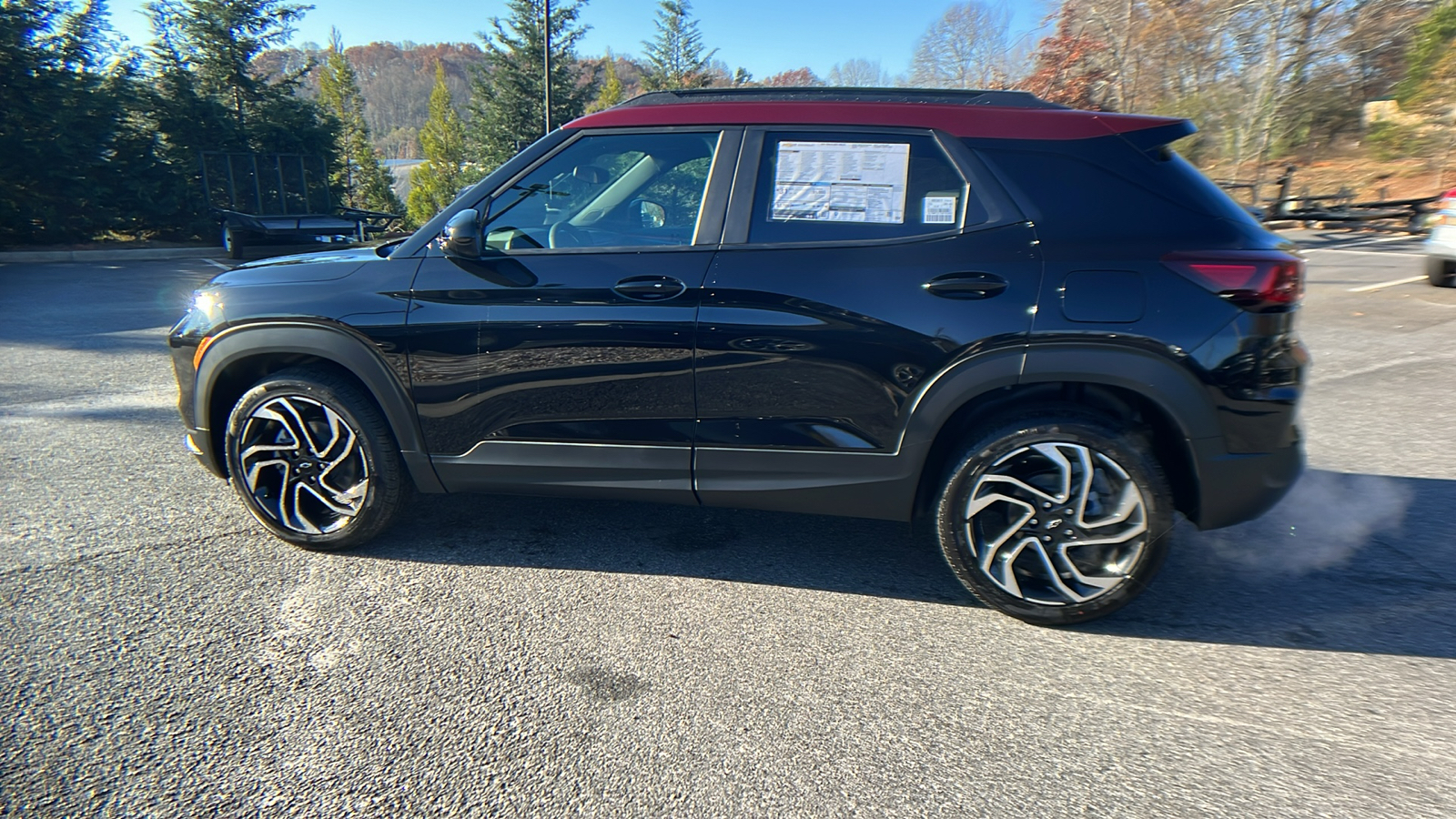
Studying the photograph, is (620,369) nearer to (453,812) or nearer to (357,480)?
(357,480)

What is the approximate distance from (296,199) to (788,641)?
23.4 m

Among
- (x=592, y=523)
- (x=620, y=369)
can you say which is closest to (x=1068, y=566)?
(x=620, y=369)

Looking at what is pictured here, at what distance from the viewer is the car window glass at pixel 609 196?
331 centimetres

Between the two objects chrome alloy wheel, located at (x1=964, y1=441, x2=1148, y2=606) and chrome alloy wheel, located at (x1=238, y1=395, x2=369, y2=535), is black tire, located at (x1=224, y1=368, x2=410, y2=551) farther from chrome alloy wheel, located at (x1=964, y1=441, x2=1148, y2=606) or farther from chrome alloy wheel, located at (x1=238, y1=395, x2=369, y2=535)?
chrome alloy wheel, located at (x1=964, y1=441, x2=1148, y2=606)

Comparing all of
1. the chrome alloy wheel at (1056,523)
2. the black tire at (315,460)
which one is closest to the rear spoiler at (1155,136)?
the chrome alloy wheel at (1056,523)

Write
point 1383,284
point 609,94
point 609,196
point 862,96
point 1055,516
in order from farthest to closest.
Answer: point 609,94 → point 1383,284 → point 609,196 → point 862,96 → point 1055,516

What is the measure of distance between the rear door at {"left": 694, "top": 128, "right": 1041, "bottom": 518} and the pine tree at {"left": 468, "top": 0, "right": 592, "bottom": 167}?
33326mm

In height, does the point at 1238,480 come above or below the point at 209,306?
below

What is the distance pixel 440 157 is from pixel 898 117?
3365 centimetres

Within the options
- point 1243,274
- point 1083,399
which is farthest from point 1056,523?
point 1243,274

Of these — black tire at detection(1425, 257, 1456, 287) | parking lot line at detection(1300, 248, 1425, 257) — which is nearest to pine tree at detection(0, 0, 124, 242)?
black tire at detection(1425, 257, 1456, 287)

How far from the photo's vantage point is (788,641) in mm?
3000

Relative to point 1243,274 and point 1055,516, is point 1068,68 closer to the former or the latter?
point 1243,274

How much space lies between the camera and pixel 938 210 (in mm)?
3045
